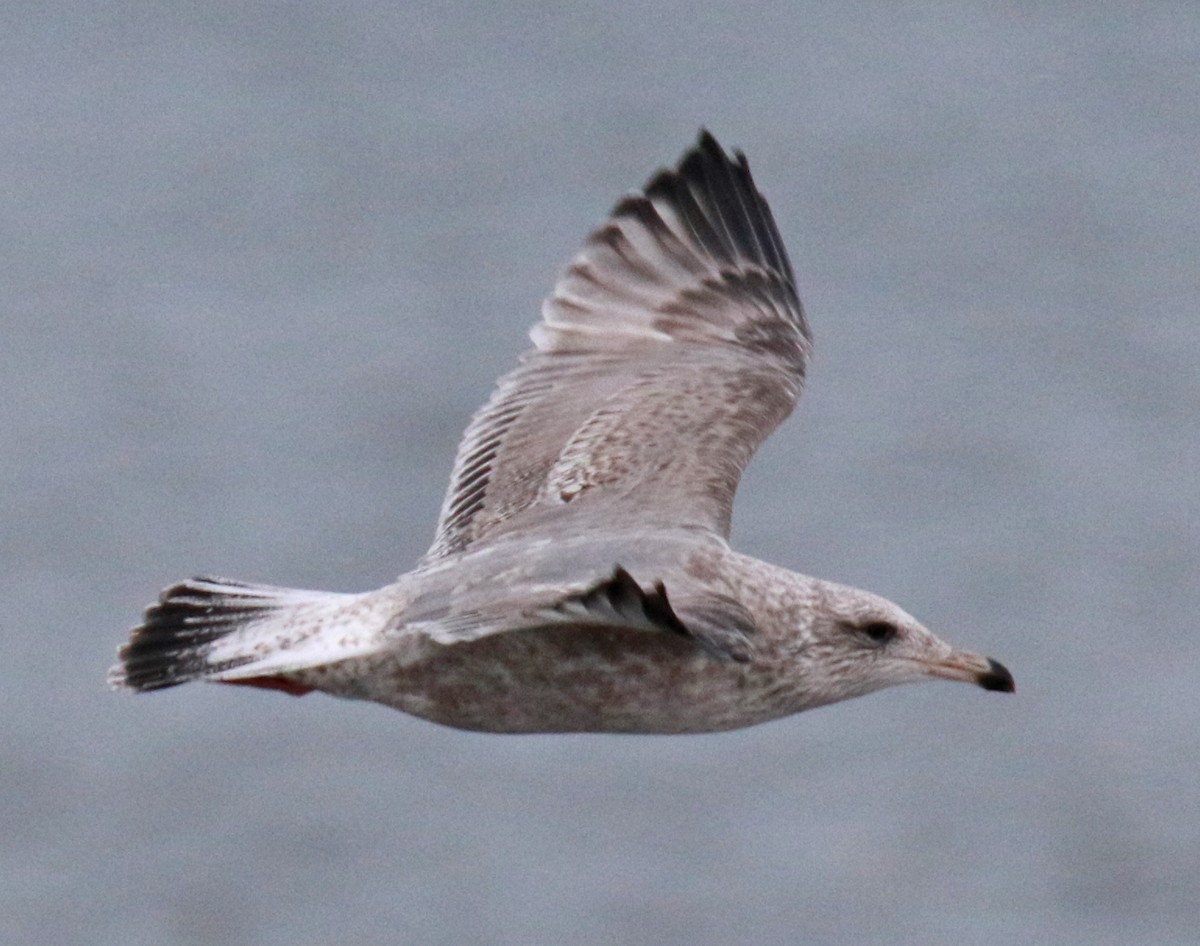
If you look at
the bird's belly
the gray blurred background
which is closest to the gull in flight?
the bird's belly

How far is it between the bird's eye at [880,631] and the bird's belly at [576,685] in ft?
1.72

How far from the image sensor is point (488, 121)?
2619 cm

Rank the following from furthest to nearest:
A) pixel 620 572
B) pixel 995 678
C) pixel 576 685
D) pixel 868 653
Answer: pixel 995 678 < pixel 868 653 < pixel 576 685 < pixel 620 572

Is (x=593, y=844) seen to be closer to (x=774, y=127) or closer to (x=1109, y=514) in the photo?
(x=1109, y=514)

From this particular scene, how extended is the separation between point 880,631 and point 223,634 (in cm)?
227

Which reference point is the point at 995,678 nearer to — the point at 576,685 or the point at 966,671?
the point at 966,671

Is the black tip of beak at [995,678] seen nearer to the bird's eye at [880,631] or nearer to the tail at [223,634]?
the bird's eye at [880,631]

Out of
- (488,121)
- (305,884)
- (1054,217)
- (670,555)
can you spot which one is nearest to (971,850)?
(305,884)

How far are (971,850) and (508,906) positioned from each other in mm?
3331

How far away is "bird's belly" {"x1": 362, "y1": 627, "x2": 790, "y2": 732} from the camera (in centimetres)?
889

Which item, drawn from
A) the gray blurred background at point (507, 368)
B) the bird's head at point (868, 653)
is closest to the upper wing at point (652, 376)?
the bird's head at point (868, 653)

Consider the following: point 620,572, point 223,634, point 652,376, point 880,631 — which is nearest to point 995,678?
point 880,631

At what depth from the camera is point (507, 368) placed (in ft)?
71.3

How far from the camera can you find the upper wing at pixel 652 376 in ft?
33.2
